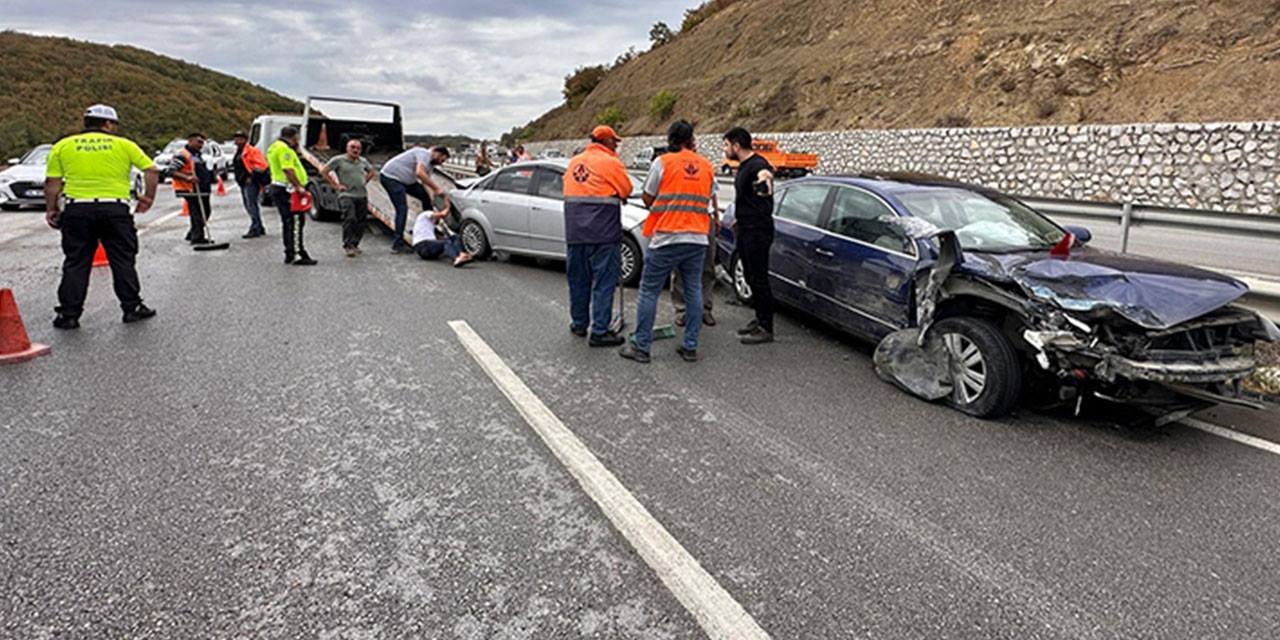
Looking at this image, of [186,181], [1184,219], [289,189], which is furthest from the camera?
[186,181]

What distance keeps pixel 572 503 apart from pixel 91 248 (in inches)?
211

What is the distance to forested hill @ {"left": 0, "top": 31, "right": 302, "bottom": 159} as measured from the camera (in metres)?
50.2

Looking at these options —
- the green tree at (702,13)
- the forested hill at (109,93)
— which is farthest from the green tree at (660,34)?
the forested hill at (109,93)

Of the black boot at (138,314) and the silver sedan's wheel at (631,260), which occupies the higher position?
the silver sedan's wheel at (631,260)

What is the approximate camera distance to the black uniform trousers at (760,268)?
583 cm

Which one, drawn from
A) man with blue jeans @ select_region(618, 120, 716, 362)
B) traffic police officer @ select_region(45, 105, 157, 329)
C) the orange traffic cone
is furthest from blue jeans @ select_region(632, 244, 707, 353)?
traffic police officer @ select_region(45, 105, 157, 329)

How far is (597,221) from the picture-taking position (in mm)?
5535

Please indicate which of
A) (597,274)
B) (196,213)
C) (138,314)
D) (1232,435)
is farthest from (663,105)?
(1232,435)

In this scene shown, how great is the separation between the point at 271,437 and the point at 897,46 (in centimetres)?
3447

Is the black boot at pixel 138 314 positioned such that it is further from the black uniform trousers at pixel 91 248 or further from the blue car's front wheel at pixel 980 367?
the blue car's front wheel at pixel 980 367

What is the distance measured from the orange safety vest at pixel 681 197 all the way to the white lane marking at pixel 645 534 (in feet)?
5.52

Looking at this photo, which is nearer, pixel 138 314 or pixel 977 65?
pixel 138 314

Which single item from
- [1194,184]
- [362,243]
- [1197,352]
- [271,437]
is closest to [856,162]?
[1194,184]

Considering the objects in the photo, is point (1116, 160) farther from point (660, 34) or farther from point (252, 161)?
point (660, 34)
